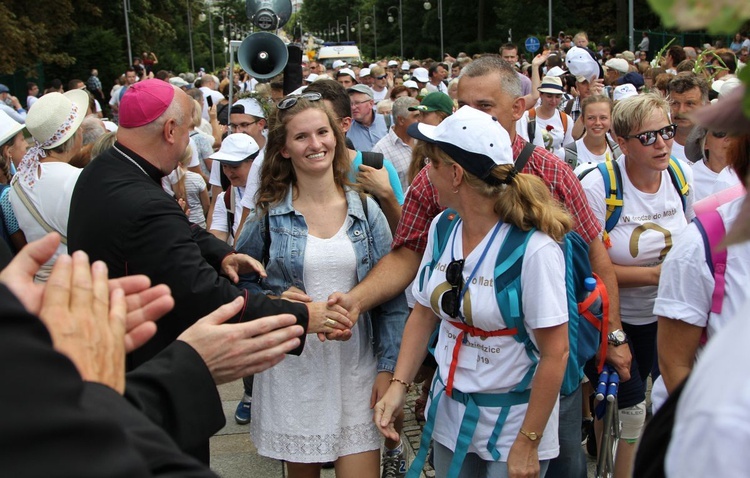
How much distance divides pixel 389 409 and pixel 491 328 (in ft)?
2.12

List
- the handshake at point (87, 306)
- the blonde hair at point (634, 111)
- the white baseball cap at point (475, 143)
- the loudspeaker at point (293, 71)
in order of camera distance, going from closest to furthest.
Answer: the handshake at point (87, 306), the white baseball cap at point (475, 143), the blonde hair at point (634, 111), the loudspeaker at point (293, 71)

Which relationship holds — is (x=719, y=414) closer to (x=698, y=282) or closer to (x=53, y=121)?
(x=698, y=282)

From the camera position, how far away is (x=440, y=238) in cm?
331

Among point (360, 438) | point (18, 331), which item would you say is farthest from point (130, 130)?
point (18, 331)

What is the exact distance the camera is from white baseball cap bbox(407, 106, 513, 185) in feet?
9.98

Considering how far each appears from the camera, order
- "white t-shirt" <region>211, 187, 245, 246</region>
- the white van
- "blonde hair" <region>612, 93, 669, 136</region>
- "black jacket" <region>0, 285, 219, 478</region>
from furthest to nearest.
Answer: the white van → "white t-shirt" <region>211, 187, 245, 246</region> → "blonde hair" <region>612, 93, 669, 136</region> → "black jacket" <region>0, 285, 219, 478</region>

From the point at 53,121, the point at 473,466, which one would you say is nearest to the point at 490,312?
the point at 473,466

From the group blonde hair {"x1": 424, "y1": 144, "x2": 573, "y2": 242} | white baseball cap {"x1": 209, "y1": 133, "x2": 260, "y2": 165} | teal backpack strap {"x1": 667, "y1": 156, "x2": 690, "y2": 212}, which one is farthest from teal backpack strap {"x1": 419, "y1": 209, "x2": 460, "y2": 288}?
white baseball cap {"x1": 209, "y1": 133, "x2": 260, "y2": 165}

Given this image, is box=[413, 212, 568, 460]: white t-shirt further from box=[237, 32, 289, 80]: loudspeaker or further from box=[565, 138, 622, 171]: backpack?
box=[237, 32, 289, 80]: loudspeaker

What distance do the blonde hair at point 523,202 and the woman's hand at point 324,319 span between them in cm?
81

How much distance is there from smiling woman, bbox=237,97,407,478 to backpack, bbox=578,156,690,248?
120 cm

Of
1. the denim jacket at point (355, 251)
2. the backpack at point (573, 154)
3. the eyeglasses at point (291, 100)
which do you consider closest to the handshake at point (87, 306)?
the denim jacket at point (355, 251)

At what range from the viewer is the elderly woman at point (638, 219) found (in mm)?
4082

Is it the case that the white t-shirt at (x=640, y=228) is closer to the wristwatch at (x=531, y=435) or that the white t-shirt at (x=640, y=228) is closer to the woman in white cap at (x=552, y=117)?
the wristwatch at (x=531, y=435)
